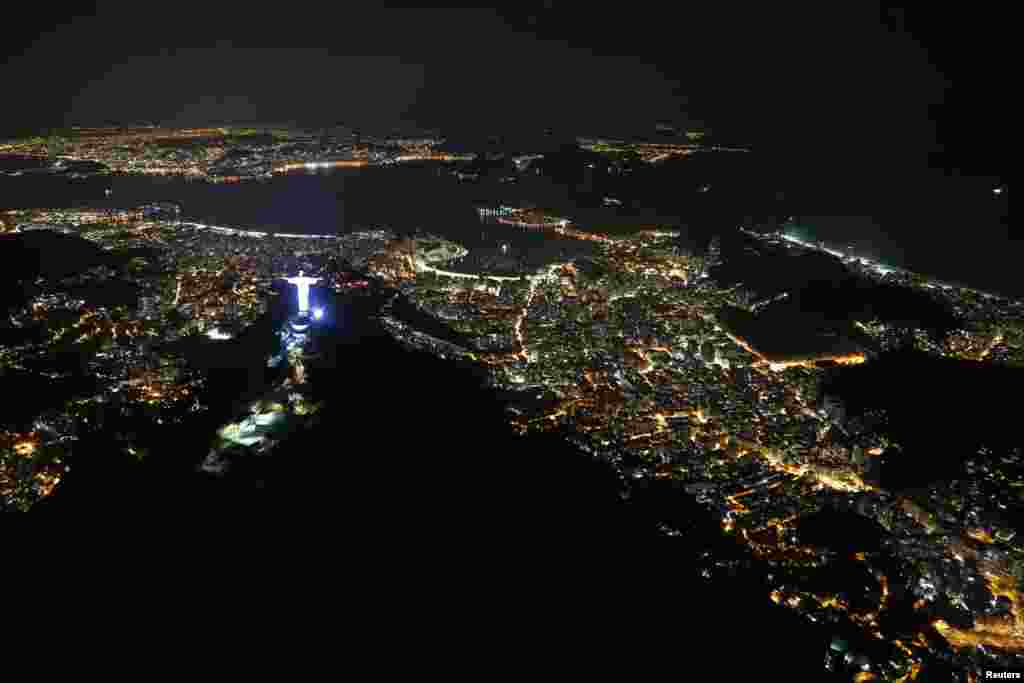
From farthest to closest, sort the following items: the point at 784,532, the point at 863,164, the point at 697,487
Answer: the point at 863,164, the point at 697,487, the point at 784,532

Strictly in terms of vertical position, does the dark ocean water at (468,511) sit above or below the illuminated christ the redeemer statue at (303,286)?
below

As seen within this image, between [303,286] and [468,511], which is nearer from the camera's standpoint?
[468,511]

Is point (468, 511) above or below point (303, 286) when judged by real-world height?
below

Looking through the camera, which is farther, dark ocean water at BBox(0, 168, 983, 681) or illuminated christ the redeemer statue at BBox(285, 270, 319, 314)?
illuminated christ the redeemer statue at BBox(285, 270, 319, 314)

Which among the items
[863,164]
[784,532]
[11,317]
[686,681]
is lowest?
[686,681]

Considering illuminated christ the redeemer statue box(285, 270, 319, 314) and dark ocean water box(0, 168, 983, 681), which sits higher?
illuminated christ the redeemer statue box(285, 270, 319, 314)

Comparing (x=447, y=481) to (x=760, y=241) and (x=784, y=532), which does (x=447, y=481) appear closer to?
(x=784, y=532)

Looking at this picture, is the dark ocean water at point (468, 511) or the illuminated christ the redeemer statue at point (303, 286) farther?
the illuminated christ the redeemer statue at point (303, 286)

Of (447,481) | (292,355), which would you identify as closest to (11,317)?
(292,355)
